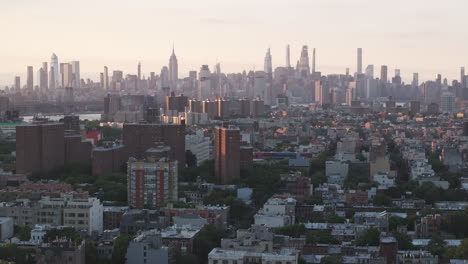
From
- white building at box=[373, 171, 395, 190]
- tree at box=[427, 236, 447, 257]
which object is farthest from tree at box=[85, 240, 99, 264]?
white building at box=[373, 171, 395, 190]

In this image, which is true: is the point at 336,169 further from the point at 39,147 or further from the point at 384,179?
the point at 39,147

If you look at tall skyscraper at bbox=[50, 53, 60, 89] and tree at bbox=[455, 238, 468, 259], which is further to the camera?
tall skyscraper at bbox=[50, 53, 60, 89]

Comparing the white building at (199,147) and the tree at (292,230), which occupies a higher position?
the white building at (199,147)

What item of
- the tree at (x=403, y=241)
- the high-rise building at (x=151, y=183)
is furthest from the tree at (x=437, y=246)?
the high-rise building at (x=151, y=183)

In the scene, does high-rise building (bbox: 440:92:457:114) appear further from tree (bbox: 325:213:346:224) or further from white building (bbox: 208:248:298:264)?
white building (bbox: 208:248:298:264)

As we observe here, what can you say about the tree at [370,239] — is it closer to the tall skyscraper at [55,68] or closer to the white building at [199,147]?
the white building at [199,147]

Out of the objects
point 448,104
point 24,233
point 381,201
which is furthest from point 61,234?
point 448,104
